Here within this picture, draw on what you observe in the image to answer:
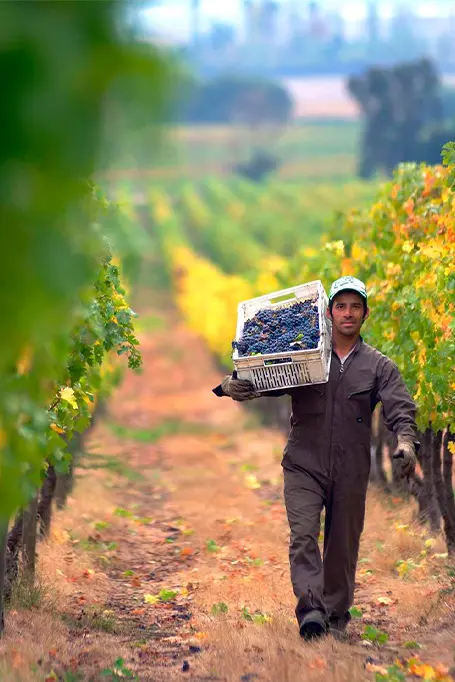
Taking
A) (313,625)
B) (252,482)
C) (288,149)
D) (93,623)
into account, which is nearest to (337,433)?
(313,625)

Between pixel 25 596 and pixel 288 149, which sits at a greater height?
pixel 288 149

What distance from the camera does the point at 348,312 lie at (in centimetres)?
662

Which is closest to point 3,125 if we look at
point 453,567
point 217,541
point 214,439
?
point 453,567

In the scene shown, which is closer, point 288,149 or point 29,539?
point 29,539

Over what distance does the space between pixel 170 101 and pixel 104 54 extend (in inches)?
7.9

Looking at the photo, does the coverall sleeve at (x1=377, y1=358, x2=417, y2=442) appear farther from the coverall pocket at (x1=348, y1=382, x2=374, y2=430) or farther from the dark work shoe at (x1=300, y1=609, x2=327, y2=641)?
the dark work shoe at (x1=300, y1=609, x2=327, y2=641)

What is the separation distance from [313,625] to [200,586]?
3075 millimetres

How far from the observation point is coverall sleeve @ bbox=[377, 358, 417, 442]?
21.0 feet

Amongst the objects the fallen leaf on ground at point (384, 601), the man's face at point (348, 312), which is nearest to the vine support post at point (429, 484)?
the fallen leaf on ground at point (384, 601)

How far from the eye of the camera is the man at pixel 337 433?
6449 mm

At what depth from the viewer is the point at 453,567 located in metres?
8.75

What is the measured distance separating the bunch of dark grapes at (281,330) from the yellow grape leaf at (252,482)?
887 centimetres

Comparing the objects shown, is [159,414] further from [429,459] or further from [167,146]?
[167,146]

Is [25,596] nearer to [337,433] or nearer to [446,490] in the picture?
[337,433]
